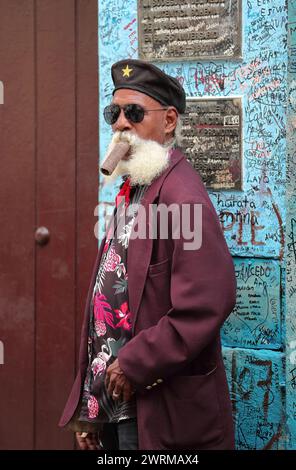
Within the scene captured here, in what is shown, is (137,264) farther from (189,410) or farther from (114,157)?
(189,410)

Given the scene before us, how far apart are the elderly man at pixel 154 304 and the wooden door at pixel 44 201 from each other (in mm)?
828

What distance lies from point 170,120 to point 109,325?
2.86 feet

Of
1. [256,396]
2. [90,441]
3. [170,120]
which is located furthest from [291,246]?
[90,441]

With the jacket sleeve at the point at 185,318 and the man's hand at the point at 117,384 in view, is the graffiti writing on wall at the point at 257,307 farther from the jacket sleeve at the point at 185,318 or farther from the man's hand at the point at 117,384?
the man's hand at the point at 117,384

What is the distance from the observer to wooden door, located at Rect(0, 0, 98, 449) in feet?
11.4

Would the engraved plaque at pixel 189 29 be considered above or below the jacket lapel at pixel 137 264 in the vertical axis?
above

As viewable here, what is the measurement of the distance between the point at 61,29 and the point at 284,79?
1.24 m

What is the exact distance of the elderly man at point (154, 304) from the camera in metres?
2.30

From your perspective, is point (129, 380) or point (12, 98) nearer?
point (129, 380)

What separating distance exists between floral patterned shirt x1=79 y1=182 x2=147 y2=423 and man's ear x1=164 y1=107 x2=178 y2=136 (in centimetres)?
27

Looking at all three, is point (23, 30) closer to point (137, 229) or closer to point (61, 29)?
point (61, 29)

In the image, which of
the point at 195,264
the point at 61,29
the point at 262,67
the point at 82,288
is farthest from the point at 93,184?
the point at 195,264

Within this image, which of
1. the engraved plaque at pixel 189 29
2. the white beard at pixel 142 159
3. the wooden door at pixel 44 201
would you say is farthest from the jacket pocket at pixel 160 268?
the engraved plaque at pixel 189 29

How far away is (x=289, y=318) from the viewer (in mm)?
3146
